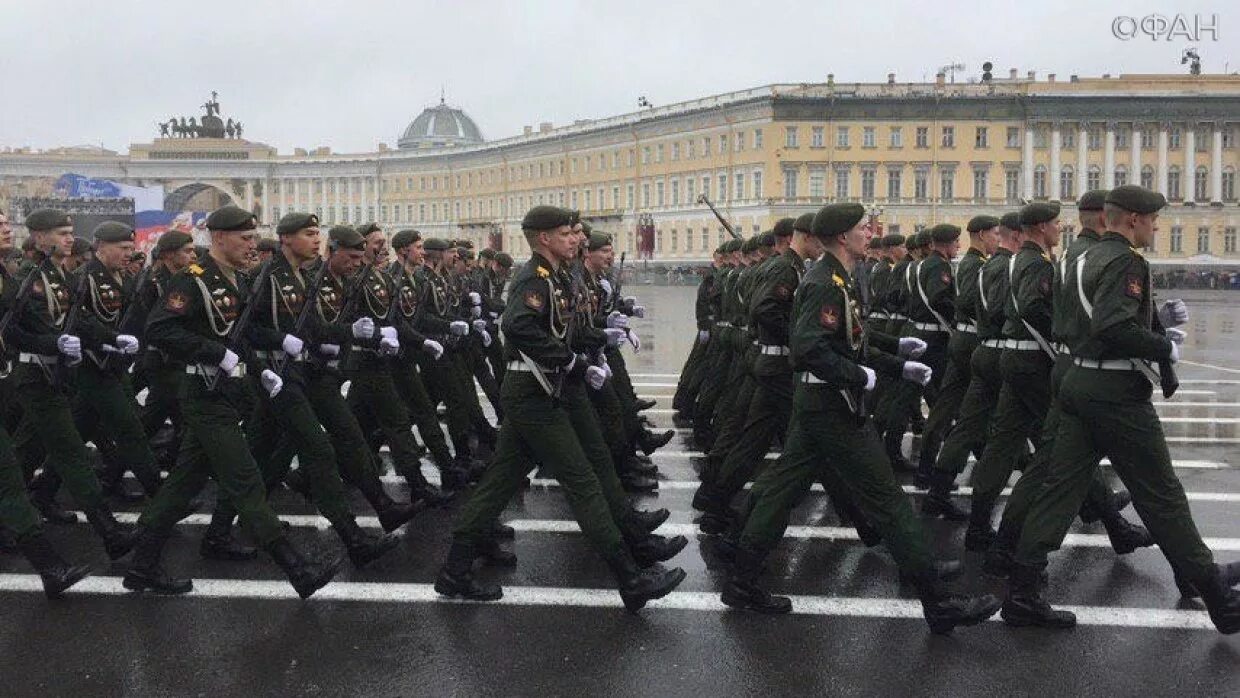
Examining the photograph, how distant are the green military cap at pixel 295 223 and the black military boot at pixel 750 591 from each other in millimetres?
3334

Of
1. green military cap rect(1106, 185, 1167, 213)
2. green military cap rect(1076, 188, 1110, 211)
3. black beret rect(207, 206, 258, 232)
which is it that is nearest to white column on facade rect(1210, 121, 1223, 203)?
green military cap rect(1076, 188, 1110, 211)

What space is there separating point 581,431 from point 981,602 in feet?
7.45

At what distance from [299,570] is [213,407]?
1.00m

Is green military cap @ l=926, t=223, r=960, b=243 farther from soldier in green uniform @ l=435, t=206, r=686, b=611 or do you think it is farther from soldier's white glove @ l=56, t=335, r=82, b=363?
soldier's white glove @ l=56, t=335, r=82, b=363

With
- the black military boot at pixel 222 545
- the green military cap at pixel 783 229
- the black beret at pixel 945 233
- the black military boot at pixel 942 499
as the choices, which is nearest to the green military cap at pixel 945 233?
the black beret at pixel 945 233

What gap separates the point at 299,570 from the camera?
5.84 meters

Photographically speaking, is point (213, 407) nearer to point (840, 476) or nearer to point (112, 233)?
point (112, 233)

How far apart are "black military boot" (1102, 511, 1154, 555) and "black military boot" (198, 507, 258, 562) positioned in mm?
5253

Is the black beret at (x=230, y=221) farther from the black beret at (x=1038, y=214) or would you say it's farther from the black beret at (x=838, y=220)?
the black beret at (x=1038, y=214)

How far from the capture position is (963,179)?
77.1m

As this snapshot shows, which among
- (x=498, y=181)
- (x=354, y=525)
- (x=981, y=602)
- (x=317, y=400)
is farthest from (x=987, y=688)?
(x=498, y=181)

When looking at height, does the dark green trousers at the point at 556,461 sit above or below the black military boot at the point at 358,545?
above

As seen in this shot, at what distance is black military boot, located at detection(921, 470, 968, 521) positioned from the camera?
7633mm

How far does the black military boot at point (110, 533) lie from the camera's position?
667 cm
